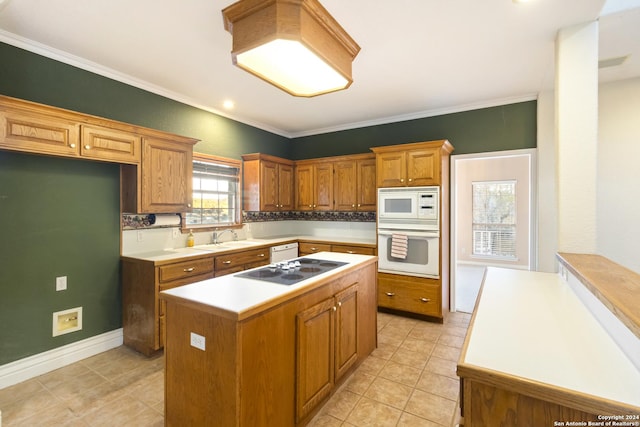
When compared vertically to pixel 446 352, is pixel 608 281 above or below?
above

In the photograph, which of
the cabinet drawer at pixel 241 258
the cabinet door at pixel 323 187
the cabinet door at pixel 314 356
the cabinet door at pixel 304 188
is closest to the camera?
the cabinet door at pixel 314 356

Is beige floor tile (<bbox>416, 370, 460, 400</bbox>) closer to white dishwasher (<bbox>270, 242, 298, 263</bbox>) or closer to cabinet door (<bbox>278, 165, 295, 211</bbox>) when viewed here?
white dishwasher (<bbox>270, 242, 298, 263</bbox>)

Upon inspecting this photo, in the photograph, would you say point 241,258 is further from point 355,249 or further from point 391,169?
point 391,169

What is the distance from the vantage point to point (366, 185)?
14.4 ft

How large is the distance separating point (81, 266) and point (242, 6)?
2706 mm

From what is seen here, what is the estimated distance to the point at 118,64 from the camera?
2822mm

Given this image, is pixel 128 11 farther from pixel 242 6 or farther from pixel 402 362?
pixel 402 362

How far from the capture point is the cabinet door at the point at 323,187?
4703 mm

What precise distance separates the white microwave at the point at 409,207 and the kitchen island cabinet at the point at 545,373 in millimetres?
2215

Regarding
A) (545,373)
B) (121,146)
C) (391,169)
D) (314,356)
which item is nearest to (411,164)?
(391,169)

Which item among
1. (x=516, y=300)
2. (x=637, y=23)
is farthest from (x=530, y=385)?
(x=637, y=23)

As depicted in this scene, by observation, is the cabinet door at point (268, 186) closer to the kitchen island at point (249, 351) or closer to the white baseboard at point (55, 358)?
the white baseboard at point (55, 358)

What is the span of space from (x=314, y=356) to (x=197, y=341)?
752mm

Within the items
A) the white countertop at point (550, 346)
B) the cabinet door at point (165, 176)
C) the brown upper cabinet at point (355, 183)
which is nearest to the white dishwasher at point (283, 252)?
the brown upper cabinet at point (355, 183)
